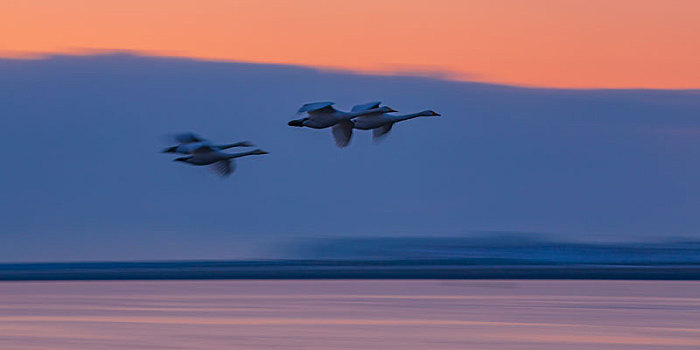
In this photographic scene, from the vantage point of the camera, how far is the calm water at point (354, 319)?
54.9 metres

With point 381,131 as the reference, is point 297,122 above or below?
below

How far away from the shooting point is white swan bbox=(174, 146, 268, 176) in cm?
3828


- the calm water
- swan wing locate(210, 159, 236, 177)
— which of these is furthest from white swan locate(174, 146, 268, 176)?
the calm water

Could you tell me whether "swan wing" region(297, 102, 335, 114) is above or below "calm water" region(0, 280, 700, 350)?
below

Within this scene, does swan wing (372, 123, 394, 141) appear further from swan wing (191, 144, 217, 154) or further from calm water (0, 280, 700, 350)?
calm water (0, 280, 700, 350)

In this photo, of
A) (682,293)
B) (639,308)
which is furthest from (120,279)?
(639,308)

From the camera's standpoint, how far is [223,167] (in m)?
40.3

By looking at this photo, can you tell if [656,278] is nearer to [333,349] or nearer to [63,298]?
[63,298]

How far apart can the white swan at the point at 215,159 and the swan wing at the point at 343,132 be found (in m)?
2.23

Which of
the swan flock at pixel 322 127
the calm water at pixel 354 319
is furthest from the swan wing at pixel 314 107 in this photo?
the calm water at pixel 354 319

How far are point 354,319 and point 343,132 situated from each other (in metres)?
29.8

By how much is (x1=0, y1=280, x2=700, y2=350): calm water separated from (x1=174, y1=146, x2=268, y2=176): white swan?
13.4 meters

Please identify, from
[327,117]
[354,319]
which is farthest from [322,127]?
[354,319]

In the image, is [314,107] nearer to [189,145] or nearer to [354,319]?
[189,145]
